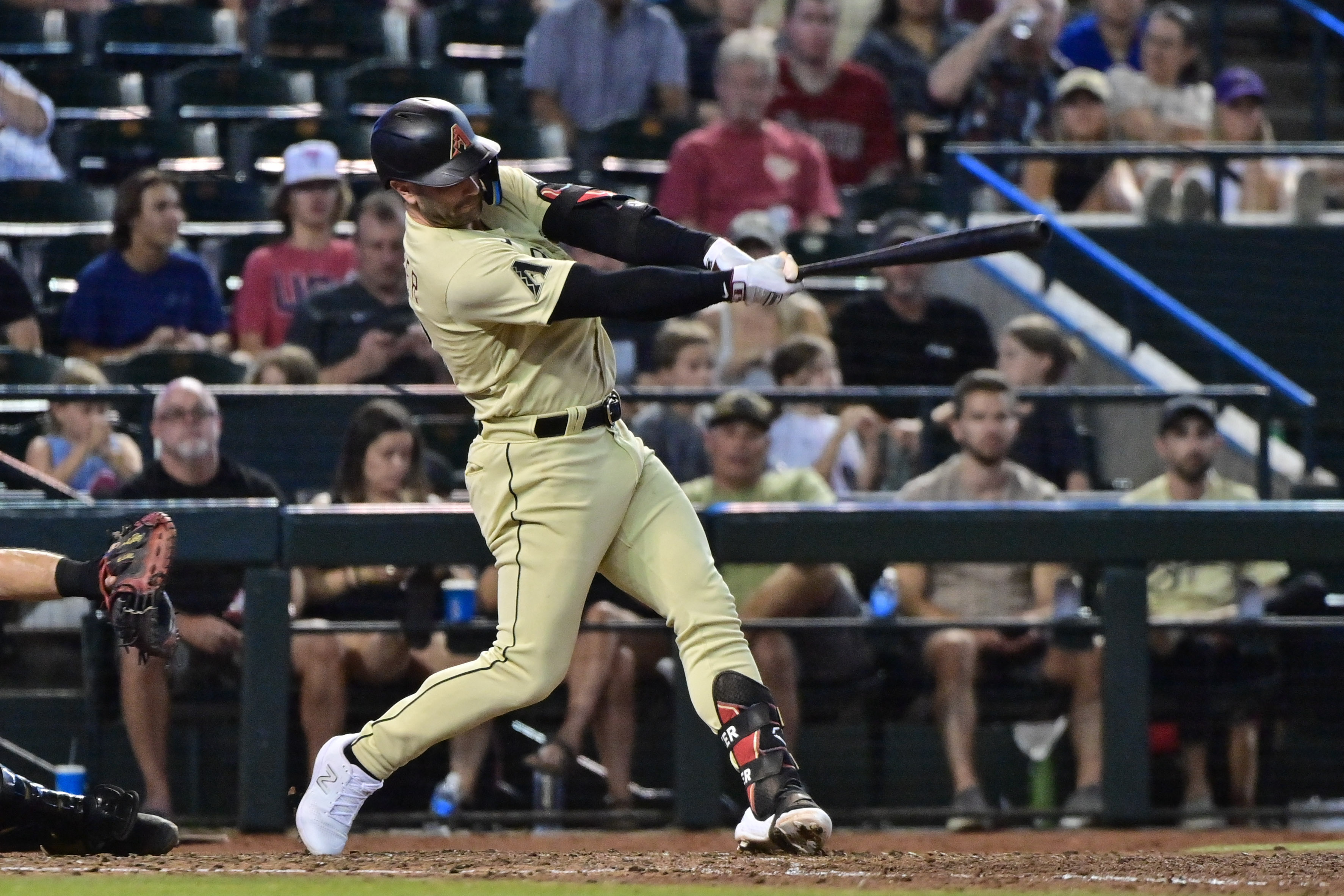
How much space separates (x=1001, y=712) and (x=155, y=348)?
11.1 feet

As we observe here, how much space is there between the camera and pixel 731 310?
791cm

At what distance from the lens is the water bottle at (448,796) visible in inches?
229

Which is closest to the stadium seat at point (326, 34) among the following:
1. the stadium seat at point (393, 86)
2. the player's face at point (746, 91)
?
the stadium seat at point (393, 86)

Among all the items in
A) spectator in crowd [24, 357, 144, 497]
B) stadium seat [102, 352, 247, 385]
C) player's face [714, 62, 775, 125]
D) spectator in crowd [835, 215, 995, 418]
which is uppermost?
player's face [714, 62, 775, 125]

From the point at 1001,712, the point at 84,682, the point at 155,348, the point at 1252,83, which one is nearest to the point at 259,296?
the point at 155,348

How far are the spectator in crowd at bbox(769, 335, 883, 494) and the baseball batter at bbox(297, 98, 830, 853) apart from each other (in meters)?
2.70

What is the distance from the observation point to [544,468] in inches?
174

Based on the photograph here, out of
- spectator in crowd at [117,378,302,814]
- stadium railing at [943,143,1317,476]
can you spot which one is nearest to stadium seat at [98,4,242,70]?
stadium railing at [943,143,1317,476]

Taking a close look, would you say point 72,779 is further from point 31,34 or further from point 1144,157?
point 1144,157

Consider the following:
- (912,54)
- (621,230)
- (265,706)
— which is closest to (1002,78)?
(912,54)

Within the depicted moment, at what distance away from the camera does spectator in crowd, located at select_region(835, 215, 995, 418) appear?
7875 millimetres

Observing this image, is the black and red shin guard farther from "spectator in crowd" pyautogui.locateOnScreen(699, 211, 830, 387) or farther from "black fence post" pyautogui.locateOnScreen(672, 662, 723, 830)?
"spectator in crowd" pyautogui.locateOnScreen(699, 211, 830, 387)

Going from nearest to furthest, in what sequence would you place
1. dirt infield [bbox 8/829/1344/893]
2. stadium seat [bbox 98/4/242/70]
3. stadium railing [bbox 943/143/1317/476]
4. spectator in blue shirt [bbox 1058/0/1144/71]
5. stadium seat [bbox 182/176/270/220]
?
dirt infield [bbox 8/829/1344/893]
stadium railing [bbox 943/143/1317/476]
stadium seat [bbox 182/176/270/220]
stadium seat [bbox 98/4/242/70]
spectator in blue shirt [bbox 1058/0/1144/71]

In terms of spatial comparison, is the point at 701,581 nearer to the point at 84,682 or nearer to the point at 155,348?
the point at 84,682
